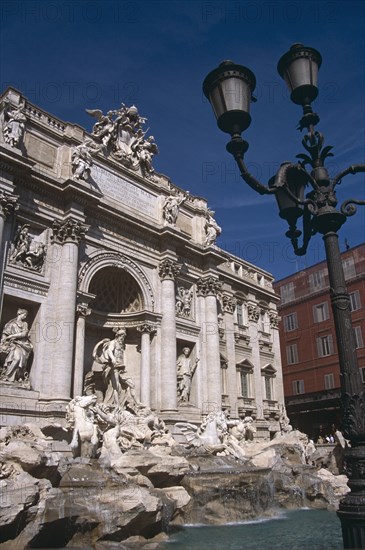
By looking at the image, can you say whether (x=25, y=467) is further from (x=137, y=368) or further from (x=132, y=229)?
(x=132, y=229)

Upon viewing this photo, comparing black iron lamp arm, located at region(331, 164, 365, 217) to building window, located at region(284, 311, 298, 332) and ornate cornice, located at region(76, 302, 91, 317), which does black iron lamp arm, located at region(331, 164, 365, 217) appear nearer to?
ornate cornice, located at region(76, 302, 91, 317)

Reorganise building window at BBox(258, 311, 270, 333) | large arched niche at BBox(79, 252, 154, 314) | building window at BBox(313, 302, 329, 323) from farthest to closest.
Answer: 1. building window at BBox(313, 302, 329, 323)
2. building window at BBox(258, 311, 270, 333)
3. large arched niche at BBox(79, 252, 154, 314)

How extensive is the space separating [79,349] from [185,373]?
22.5 ft

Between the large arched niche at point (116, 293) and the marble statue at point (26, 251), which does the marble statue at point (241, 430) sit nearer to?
the large arched niche at point (116, 293)

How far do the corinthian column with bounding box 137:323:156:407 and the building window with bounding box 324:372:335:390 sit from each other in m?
20.5

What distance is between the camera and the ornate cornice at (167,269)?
2328cm

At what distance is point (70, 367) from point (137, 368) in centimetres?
551

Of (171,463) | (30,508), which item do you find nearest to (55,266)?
(171,463)

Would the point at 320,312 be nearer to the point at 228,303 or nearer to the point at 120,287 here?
the point at 228,303

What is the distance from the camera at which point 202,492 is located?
1365 centimetres

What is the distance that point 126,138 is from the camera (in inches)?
962

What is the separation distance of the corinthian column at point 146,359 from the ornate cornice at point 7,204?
8073mm

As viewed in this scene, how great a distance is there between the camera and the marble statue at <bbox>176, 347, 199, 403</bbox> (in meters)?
23.0

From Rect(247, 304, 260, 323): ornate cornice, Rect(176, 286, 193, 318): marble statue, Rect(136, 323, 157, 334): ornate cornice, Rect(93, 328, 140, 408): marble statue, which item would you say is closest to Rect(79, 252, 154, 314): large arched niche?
Rect(136, 323, 157, 334): ornate cornice
